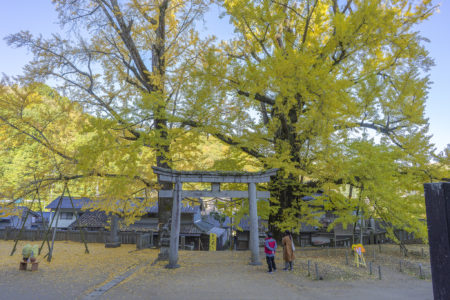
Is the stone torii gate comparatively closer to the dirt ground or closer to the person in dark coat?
the dirt ground

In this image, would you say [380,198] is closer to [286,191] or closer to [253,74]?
[286,191]

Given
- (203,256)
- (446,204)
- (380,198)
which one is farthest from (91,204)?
(446,204)

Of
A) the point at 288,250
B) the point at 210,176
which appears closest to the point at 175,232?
the point at 210,176

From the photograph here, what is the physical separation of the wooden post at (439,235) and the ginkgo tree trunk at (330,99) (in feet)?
23.9

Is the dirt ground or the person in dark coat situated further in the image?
the person in dark coat

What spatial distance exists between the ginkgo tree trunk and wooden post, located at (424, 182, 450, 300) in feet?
23.9

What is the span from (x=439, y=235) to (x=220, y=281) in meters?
6.44

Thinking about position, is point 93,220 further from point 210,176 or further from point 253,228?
point 253,228

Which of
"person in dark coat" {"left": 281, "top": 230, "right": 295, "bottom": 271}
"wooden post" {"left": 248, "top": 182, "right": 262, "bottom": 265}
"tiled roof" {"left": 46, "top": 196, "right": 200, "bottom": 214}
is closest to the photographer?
"person in dark coat" {"left": 281, "top": 230, "right": 295, "bottom": 271}

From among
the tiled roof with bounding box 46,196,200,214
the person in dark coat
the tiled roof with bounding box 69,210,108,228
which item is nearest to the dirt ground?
the person in dark coat

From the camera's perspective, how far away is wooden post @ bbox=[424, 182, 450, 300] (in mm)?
1818

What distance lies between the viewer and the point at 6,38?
11539 mm

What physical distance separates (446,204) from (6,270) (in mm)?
12370

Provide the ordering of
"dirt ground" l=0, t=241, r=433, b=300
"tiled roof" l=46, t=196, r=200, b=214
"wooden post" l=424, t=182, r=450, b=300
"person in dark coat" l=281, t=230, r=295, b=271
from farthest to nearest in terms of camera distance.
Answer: "tiled roof" l=46, t=196, r=200, b=214 → "person in dark coat" l=281, t=230, r=295, b=271 → "dirt ground" l=0, t=241, r=433, b=300 → "wooden post" l=424, t=182, r=450, b=300
